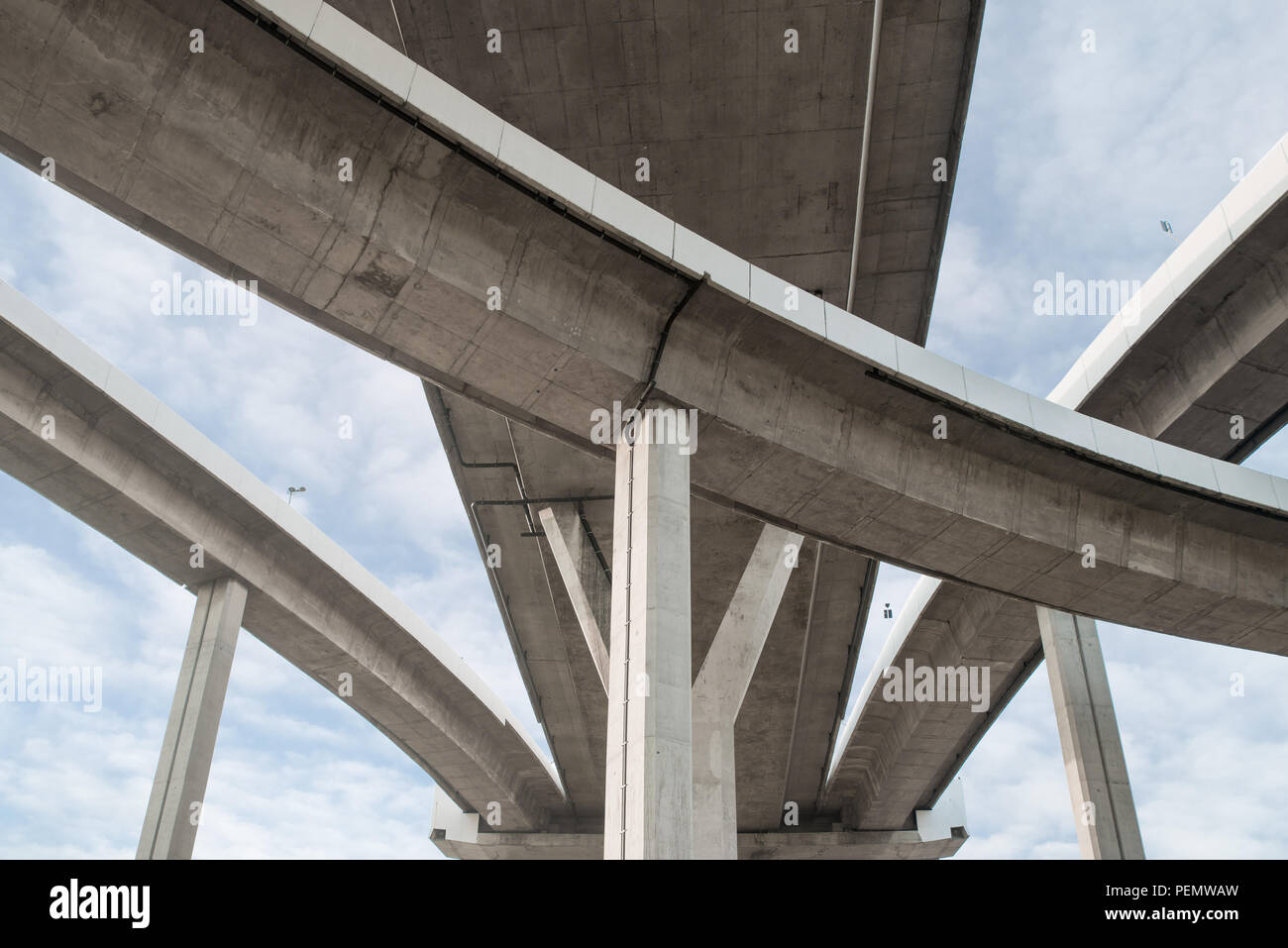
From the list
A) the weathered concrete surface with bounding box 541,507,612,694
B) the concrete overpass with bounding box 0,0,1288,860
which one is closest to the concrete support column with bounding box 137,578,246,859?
the weathered concrete surface with bounding box 541,507,612,694

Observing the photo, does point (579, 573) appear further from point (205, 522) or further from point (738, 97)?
point (738, 97)

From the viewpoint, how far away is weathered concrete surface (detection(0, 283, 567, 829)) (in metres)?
16.4

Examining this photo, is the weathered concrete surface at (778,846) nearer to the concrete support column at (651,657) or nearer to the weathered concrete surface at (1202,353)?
the weathered concrete surface at (1202,353)

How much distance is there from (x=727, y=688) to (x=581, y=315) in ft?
22.7

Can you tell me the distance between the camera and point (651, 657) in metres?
10.6

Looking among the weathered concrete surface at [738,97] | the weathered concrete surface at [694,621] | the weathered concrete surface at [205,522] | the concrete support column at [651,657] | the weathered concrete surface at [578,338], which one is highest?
the weathered concrete surface at [738,97]

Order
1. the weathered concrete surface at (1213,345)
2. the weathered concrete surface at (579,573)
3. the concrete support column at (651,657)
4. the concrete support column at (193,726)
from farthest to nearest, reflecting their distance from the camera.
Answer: the weathered concrete surface at (579,573)
the concrete support column at (193,726)
the weathered concrete surface at (1213,345)
the concrete support column at (651,657)

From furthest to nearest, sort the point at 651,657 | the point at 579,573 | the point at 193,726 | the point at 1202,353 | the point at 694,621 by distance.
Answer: the point at 694,621 < the point at 579,573 < the point at 193,726 < the point at 1202,353 < the point at 651,657

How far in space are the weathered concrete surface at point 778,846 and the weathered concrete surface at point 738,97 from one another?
24.2 m

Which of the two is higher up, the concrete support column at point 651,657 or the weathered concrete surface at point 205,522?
the weathered concrete surface at point 205,522

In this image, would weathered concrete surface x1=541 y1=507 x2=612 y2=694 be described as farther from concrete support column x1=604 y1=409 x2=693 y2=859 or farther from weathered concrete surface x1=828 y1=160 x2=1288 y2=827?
weathered concrete surface x1=828 y1=160 x2=1288 y2=827

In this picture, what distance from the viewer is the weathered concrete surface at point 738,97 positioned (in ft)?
46.7

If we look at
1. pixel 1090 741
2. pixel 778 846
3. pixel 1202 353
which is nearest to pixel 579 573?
pixel 1090 741

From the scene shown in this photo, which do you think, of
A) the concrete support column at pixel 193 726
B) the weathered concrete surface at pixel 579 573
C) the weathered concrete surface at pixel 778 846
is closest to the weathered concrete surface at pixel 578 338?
the weathered concrete surface at pixel 579 573
